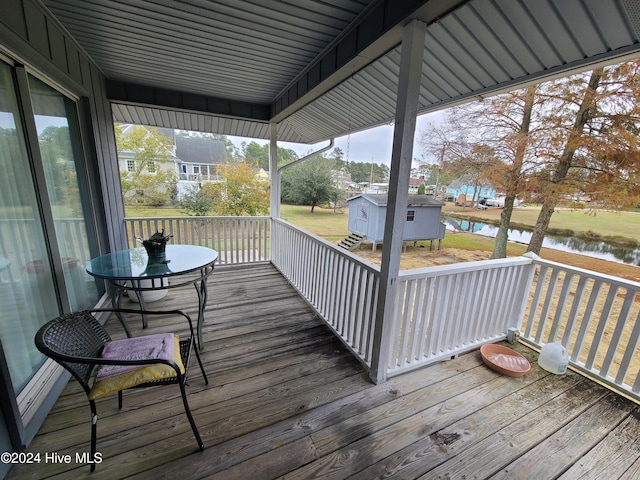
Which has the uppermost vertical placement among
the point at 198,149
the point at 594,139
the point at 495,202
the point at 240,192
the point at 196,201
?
the point at 198,149

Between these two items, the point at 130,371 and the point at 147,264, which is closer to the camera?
the point at 130,371

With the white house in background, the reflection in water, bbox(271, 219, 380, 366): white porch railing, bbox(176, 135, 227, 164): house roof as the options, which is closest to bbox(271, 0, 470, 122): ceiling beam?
bbox(271, 219, 380, 366): white porch railing

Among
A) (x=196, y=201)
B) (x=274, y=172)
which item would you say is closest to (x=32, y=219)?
(x=274, y=172)

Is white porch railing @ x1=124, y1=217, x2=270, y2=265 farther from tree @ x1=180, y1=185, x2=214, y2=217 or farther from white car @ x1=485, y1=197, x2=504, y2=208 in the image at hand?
tree @ x1=180, y1=185, x2=214, y2=217

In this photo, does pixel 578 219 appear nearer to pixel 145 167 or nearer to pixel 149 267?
pixel 149 267

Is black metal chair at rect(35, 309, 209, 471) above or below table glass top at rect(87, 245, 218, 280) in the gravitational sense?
below

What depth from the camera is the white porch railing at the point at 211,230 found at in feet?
12.6

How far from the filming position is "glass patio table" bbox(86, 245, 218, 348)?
1.84 metres

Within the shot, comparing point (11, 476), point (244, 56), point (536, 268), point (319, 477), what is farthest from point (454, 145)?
point (11, 476)

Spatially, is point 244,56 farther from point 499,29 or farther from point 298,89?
point 499,29

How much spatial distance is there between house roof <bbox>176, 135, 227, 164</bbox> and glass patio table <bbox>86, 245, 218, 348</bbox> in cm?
1073

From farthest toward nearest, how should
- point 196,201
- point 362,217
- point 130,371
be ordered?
point 196,201 < point 362,217 < point 130,371

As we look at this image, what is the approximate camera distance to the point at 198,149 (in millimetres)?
13352

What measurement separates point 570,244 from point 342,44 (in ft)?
13.9
